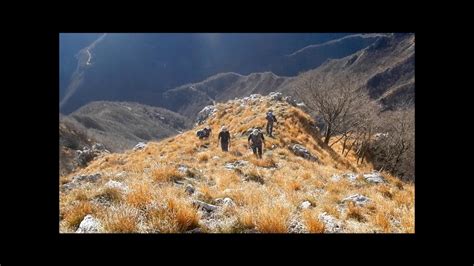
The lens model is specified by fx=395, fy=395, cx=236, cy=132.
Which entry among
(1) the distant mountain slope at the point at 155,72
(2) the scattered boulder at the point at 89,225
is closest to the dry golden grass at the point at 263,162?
(2) the scattered boulder at the point at 89,225

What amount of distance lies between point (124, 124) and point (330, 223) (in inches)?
4000

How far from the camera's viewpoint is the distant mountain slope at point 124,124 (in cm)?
8662

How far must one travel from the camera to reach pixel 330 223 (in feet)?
20.2

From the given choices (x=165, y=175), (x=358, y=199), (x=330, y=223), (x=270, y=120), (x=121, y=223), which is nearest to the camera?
(x=121, y=223)

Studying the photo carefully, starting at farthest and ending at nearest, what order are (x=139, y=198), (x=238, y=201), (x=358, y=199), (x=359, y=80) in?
(x=359, y=80)
(x=358, y=199)
(x=238, y=201)
(x=139, y=198)

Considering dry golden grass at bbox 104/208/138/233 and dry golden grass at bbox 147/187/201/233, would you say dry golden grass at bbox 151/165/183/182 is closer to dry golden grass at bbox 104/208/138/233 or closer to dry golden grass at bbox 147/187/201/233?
dry golden grass at bbox 147/187/201/233

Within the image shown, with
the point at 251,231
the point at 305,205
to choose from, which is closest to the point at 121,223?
the point at 251,231

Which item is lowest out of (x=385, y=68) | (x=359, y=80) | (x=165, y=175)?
(x=165, y=175)

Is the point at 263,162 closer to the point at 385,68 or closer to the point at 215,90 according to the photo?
the point at 385,68

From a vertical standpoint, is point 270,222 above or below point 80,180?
below

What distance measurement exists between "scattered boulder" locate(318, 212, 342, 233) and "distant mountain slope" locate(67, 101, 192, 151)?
71.5m

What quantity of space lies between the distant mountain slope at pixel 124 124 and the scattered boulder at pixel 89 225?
235ft
